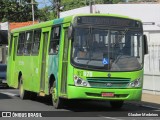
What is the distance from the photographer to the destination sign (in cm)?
1636

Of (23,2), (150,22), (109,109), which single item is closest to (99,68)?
(109,109)

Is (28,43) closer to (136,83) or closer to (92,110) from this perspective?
(92,110)

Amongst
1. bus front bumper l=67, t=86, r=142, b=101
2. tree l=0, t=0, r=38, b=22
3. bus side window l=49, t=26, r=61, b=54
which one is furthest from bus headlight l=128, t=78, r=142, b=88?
tree l=0, t=0, r=38, b=22

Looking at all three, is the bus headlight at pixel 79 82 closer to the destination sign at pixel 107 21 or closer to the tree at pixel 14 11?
the destination sign at pixel 107 21

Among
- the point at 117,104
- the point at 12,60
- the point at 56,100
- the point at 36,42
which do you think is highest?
the point at 36,42

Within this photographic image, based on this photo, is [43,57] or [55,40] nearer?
[55,40]

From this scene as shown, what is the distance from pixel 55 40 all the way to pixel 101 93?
110 inches

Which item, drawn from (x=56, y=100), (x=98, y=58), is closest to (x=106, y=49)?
(x=98, y=58)

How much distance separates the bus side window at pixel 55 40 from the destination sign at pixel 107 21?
137 centimetres

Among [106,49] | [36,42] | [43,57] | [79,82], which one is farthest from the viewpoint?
[36,42]

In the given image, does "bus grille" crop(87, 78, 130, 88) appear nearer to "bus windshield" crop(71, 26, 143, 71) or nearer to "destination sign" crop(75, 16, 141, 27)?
"bus windshield" crop(71, 26, 143, 71)

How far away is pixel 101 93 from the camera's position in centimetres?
1603

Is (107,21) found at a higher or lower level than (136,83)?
higher

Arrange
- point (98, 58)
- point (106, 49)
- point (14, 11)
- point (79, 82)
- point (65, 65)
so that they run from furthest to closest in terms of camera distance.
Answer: point (14, 11)
point (65, 65)
point (106, 49)
point (98, 58)
point (79, 82)
